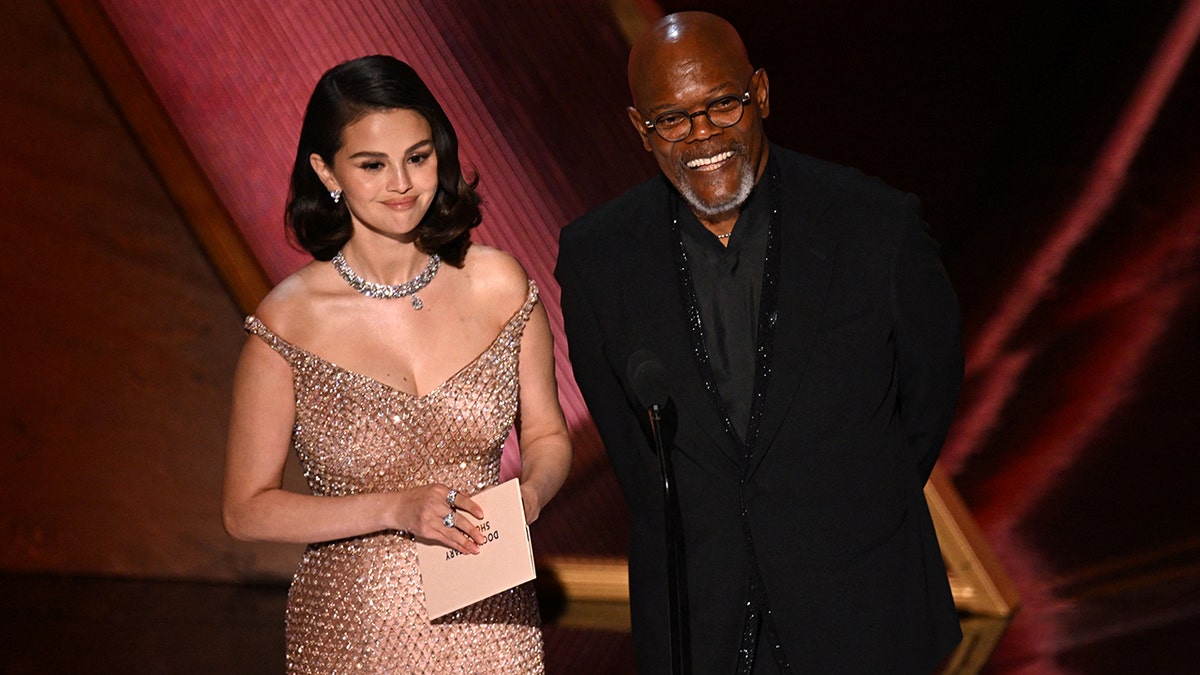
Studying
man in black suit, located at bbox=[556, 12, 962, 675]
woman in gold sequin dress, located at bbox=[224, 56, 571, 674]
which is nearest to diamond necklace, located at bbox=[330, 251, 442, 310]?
woman in gold sequin dress, located at bbox=[224, 56, 571, 674]

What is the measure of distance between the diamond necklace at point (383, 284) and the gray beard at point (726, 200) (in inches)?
19.6

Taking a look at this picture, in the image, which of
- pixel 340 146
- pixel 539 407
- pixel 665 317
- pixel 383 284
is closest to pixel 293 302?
pixel 383 284

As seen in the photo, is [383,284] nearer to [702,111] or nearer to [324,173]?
[324,173]

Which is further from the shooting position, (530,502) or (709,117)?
(530,502)

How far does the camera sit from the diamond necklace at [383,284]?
2.24 m

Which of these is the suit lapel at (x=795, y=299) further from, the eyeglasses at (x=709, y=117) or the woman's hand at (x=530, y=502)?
the woman's hand at (x=530, y=502)

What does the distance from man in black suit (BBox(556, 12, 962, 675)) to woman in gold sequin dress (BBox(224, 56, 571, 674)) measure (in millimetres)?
301

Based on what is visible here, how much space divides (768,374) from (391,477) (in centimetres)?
66

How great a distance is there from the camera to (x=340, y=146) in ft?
7.00

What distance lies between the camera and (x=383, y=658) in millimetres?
2211

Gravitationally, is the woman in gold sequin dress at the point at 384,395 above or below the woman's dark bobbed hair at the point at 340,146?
below

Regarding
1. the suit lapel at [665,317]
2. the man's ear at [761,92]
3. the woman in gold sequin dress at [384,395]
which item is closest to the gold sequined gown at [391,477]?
the woman in gold sequin dress at [384,395]

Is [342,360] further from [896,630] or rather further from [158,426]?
[158,426]

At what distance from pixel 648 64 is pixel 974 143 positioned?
2.34 meters
